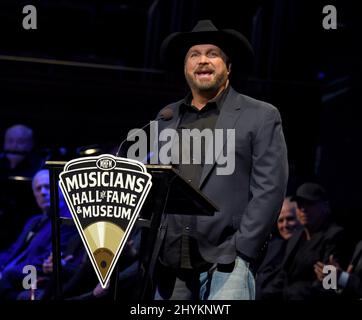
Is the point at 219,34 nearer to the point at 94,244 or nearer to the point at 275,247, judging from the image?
the point at 94,244

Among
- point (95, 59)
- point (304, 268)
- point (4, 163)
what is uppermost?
point (95, 59)

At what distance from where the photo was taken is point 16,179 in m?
7.80

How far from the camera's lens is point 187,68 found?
4.11 m

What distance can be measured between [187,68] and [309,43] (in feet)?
14.8

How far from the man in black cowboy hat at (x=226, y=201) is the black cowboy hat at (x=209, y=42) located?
0.17 metres

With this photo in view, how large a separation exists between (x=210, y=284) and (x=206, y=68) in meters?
1.01

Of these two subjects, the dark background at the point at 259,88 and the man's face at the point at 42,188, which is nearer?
the man's face at the point at 42,188

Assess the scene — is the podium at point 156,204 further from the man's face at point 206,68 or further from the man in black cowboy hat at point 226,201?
the man's face at point 206,68

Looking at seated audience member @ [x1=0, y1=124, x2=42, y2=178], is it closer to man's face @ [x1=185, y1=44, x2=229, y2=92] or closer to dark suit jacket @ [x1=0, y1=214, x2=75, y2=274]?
dark suit jacket @ [x1=0, y1=214, x2=75, y2=274]

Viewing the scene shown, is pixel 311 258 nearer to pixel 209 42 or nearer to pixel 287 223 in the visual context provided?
pixel 287 223

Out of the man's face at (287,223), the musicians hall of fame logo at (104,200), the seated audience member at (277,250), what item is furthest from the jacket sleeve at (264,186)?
the man's face at (287,223)

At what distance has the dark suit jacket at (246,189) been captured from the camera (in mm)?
3801

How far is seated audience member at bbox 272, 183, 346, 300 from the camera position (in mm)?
6391
